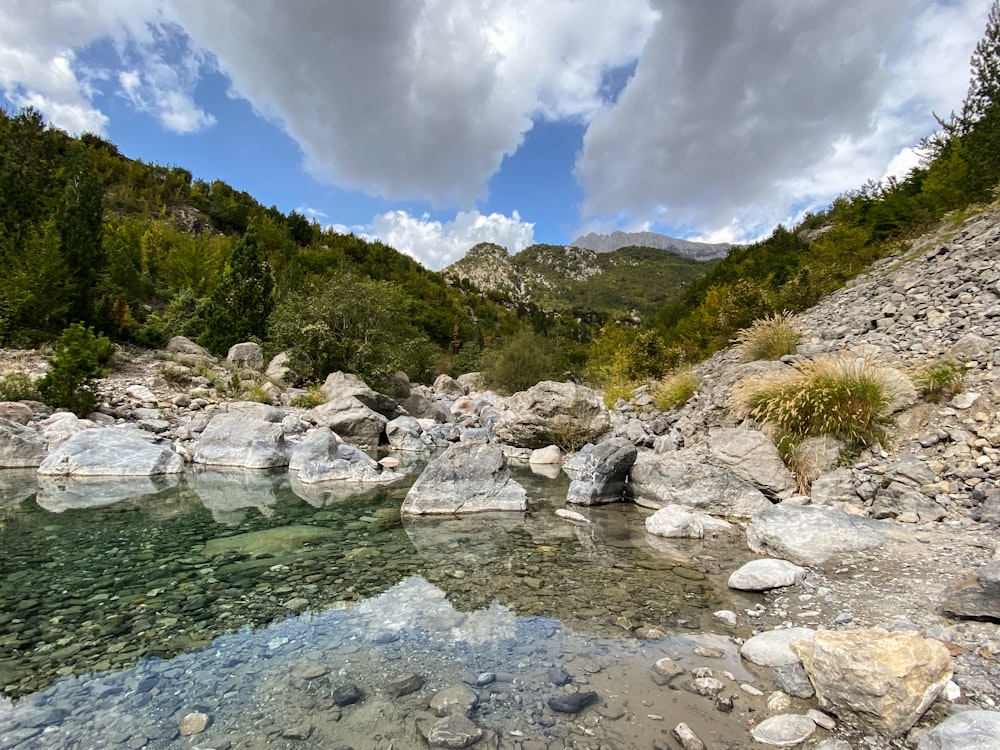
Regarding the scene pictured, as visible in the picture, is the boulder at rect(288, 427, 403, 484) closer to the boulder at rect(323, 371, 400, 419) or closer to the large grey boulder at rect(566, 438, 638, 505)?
the large grey boulder at rect(566, 438, 638, 505)

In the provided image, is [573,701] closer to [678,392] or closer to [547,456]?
[547,456]

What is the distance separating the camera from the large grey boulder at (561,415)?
583 inches

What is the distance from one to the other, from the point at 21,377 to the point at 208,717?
15693 millimetres

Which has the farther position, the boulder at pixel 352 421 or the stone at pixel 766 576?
the boulder at pixel 352 421

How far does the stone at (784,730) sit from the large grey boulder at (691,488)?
5.27 m

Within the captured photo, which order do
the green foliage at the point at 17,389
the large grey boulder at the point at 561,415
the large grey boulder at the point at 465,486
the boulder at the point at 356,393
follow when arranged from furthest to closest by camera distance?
1. the boulder at the point at 356,393
2. the large grey boulder at the point at 561,415
3. the green foliage at the point at 17,389
4. the large grey boulder at the point at 465,486

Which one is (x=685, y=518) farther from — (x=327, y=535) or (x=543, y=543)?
(x=327, y=535)

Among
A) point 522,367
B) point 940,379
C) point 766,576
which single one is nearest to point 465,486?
point 766,576

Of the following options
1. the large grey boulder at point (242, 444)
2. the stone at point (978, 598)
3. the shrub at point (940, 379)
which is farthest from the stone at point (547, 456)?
the stone at point (978, 598)

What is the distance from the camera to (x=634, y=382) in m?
25.0

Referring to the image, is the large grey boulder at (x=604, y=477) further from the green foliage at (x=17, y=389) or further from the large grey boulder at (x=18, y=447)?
the green foliage at (x=17, y=389)

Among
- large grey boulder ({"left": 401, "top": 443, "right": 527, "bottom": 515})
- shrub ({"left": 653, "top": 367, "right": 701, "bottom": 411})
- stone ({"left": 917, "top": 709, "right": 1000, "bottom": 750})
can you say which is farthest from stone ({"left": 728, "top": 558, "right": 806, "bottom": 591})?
shrub ({"left": 653, "top": 367, "right": 701, "bottom": 411})

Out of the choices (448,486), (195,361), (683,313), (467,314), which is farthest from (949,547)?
(467,314)

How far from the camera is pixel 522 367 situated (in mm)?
32781
